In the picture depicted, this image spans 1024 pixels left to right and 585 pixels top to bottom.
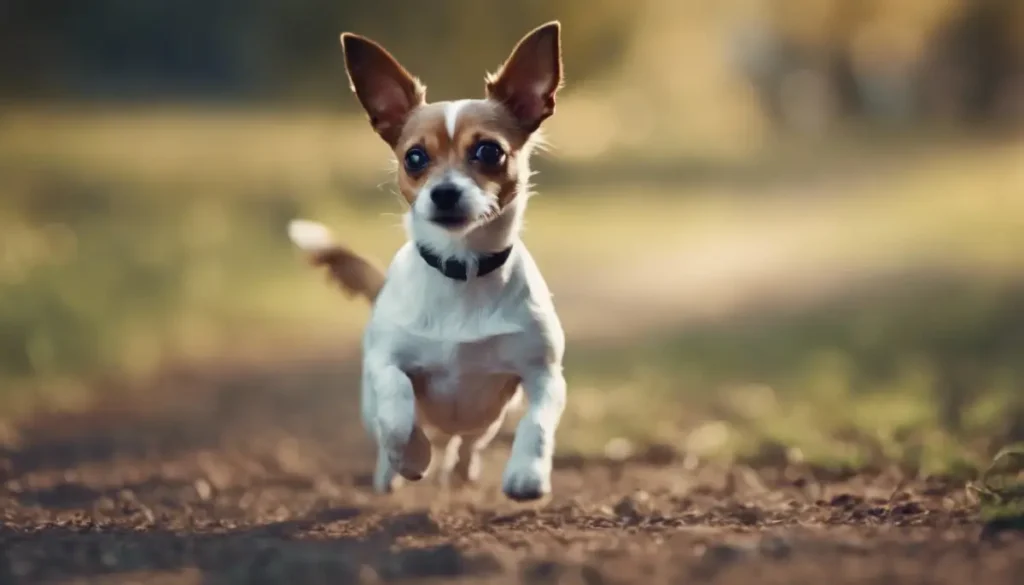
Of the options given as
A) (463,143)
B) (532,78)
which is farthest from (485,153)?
(532,78)

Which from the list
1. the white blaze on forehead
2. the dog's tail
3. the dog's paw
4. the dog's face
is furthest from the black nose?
the dog's tail

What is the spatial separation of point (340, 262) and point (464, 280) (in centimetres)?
44

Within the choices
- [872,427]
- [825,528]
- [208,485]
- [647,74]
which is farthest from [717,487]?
[647,74]

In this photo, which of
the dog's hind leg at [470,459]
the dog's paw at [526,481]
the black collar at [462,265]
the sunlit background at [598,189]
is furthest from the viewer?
the sunlit background at [598,189]

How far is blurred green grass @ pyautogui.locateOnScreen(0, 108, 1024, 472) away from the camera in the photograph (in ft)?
8.68

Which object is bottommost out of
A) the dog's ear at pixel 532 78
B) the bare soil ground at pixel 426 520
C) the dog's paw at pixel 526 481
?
the bare soil ground at pixel 426 520

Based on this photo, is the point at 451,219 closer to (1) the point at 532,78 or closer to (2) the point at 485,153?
(2) the point at 485,153

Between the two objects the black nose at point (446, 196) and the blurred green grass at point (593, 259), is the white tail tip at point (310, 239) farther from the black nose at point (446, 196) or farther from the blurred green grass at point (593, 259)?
the blurred green grass at point (593, 259)

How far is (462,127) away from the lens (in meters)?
1.52

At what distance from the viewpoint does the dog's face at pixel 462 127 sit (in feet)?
4.82

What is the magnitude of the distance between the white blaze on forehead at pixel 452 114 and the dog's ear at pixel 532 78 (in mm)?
69

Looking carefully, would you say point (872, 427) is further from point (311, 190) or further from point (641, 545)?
point (311, 190)

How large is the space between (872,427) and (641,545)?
0.89m

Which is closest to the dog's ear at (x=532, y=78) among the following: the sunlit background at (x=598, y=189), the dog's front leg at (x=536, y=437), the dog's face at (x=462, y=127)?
the dog's face at (x=462, y=127)
